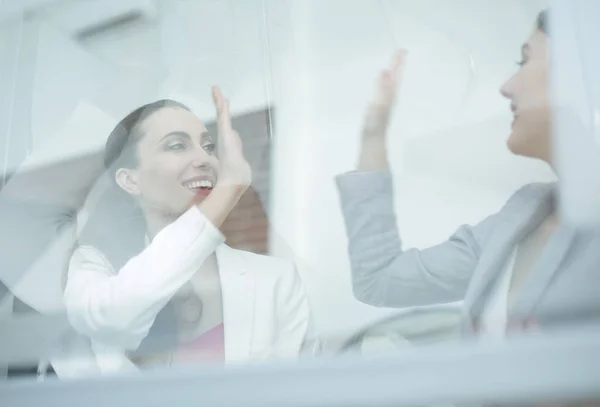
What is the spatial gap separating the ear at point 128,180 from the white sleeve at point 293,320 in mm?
303

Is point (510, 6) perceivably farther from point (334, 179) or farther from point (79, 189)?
point (79, 189)

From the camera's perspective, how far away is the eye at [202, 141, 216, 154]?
983 mm

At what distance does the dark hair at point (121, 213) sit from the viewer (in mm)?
937

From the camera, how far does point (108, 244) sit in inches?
38.2

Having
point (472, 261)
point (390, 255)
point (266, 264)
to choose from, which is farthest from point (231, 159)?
point (472, 261)

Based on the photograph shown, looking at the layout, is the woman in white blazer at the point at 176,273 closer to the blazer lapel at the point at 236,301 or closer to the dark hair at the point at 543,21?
the blazer lapel at the point at 236,301

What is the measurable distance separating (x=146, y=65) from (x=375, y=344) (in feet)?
2.37

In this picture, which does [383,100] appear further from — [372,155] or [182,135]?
[182,135]

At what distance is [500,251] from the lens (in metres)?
0.77

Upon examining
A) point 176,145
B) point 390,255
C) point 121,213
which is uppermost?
point 176,145

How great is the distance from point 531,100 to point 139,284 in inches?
23.2

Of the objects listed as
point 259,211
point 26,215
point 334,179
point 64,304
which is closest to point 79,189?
point 26,215

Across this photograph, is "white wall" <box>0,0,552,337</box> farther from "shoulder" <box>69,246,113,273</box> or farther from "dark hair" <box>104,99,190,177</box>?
"shoulder" <box>69,246,113,273</box>

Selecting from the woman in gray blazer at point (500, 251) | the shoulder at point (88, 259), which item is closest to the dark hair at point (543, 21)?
the woman in gray blazer at point (500, 251)
